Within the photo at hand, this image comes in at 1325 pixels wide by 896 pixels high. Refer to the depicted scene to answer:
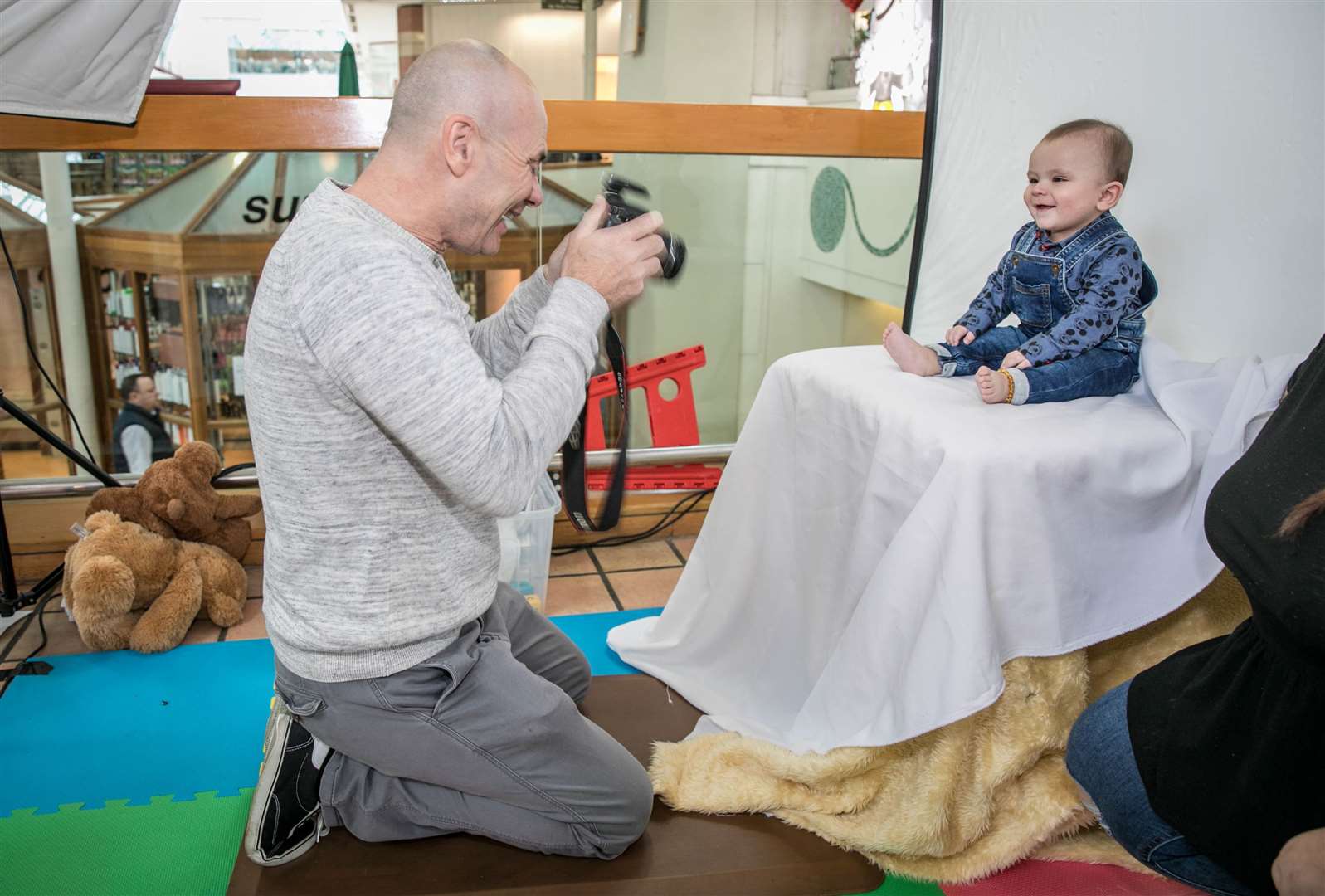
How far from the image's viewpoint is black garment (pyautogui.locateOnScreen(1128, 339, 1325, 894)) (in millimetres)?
949

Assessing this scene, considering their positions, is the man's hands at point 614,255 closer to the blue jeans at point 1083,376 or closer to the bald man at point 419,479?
the bald man at point 419,479

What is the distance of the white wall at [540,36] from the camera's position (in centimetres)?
536

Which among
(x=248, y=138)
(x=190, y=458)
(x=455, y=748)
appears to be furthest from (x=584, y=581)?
(x=248, y=138)

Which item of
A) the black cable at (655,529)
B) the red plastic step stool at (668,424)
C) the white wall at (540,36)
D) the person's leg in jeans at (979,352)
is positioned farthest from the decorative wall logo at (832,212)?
the white wall at (540,36)

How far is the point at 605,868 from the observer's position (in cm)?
136

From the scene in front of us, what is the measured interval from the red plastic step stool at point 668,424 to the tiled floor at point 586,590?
0.16 m

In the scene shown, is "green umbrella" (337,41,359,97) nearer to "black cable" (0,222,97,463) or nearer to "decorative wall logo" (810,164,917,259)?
"black cable" (0,222,97,463)

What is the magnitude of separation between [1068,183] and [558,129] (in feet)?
3.94

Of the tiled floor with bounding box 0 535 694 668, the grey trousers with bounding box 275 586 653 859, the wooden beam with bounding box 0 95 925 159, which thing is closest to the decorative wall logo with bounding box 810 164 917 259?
the wooden beam with bounding box 0 95 925 159

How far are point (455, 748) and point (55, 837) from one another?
62 cm

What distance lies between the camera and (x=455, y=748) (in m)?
1.28

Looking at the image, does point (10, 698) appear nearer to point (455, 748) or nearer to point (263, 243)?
point (455, 748)

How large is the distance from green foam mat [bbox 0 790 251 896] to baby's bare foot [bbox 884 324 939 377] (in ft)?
3.97

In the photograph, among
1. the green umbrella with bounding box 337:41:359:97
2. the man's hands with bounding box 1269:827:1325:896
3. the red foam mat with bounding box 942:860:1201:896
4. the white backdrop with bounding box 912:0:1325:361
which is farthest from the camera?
the green umbrella with bounding box 337:41:359:97
